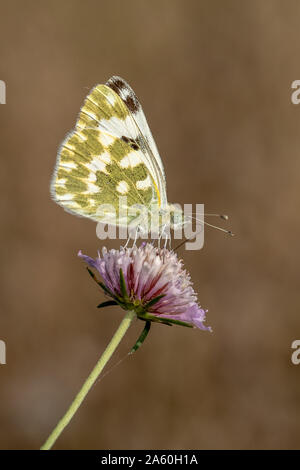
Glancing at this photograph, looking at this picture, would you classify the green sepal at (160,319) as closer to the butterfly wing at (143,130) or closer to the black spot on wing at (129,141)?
the butterfly wing at (143,130)

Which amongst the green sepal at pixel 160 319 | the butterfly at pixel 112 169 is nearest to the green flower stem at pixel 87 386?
the green sepal at pixel 160 319

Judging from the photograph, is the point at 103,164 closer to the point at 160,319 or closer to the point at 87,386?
the point at 160,319

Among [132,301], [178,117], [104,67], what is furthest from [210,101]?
[132,301]

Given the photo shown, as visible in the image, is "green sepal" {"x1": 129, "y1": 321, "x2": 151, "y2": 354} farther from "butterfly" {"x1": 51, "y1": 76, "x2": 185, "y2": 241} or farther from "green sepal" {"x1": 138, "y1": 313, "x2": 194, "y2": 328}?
"butterfly" {"x1": 51, "y1": 76, "x2": 185, "y2": 241}

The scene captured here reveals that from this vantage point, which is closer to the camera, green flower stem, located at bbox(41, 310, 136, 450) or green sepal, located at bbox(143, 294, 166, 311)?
green flower stem, located at bbox(41, 310, 136, 450)

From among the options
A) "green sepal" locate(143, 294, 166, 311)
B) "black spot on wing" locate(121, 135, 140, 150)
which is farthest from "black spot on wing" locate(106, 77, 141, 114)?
"green sepal" locate(143, 294, 166, 311)

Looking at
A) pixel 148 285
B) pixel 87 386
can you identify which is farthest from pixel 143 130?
pixel 87 386
